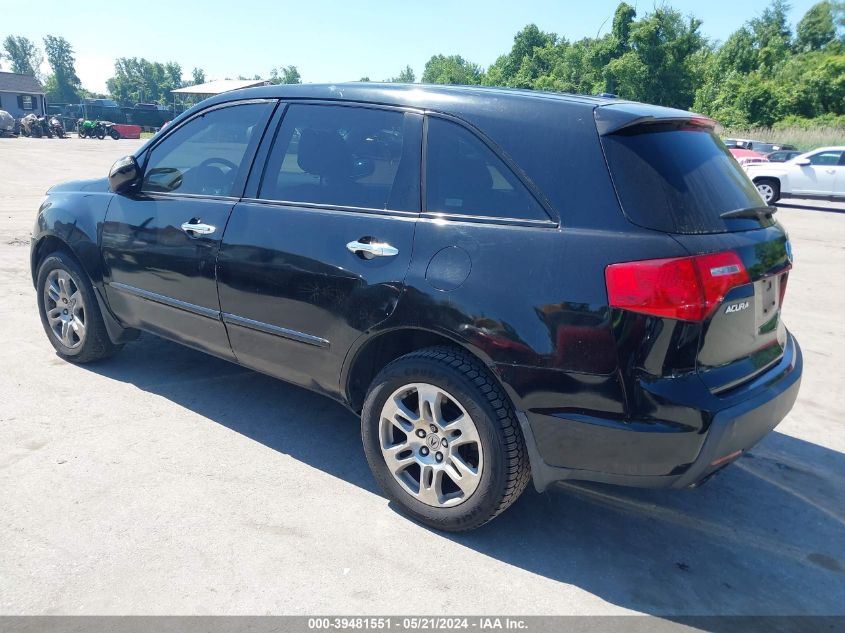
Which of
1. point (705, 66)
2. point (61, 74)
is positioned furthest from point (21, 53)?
point (705, 66)

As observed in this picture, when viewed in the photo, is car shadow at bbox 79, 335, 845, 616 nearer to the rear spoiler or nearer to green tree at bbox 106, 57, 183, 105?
the rear spoiler

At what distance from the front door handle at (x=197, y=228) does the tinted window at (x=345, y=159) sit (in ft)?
1.21

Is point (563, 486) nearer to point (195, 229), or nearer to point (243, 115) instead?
point (195, 229)

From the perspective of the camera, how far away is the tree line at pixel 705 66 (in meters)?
40.3

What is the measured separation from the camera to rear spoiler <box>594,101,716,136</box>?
2.64 meters

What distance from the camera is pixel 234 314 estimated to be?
11.9 feet

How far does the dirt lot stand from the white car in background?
49.7 feet

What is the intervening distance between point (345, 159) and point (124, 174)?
62.9 inches

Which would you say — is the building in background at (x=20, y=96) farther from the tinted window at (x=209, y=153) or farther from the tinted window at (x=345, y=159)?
the tinted window at (x=345, y=159)

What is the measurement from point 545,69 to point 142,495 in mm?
71670

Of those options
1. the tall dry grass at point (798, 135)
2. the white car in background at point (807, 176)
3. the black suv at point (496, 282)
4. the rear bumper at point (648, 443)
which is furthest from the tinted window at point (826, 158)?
the rear bumper at point (648, 443)

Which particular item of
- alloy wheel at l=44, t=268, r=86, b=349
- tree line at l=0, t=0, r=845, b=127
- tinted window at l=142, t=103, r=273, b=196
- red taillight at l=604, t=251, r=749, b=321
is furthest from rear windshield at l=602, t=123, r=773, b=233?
tree line at l=0, t=0, r=845, b=127

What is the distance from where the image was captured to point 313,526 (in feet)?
9.89

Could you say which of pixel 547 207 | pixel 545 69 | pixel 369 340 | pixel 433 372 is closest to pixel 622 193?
pixel 547 207
